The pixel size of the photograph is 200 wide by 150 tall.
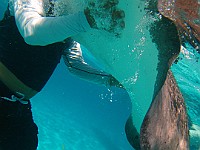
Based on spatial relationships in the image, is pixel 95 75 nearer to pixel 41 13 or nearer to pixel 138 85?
pixel 138 85

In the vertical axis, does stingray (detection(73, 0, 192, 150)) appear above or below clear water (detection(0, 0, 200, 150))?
above

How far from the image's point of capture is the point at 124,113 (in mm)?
28422

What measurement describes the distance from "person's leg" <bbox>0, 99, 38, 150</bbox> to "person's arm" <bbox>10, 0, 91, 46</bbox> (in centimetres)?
108

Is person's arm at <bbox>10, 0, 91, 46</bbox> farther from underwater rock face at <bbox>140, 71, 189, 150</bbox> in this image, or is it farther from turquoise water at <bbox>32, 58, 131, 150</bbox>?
turquoise water at <bbox>32, 58, 131, 150</bbox>

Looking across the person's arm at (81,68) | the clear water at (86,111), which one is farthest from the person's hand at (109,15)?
the clear water at (86,111)

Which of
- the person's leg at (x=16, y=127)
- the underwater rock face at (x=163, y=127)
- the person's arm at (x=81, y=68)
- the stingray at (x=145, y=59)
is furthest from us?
the person's arm at (x=81, y=68)

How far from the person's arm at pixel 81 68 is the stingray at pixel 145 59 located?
2.95 feet

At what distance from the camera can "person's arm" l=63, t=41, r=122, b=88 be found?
13.8 ft

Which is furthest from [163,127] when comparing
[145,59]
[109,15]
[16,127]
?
[16,127]

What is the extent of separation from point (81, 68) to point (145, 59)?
5.45 feet

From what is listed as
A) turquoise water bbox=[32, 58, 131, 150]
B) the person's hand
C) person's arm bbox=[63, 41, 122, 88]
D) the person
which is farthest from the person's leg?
turquoise water bbox=[32, 58, 131, 150]

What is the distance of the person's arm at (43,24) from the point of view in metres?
2.50

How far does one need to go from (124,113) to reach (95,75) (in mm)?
24764

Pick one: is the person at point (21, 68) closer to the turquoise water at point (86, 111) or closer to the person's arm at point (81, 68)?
the person's arm at point (81, 68)
